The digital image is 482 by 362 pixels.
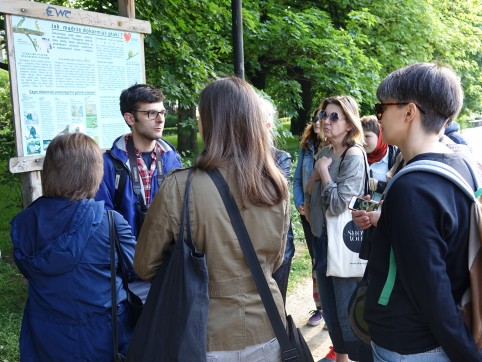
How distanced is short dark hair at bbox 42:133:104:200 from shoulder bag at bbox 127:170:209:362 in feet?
2.53

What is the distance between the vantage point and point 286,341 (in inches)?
67.5

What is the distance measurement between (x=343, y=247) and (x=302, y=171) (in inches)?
48.2

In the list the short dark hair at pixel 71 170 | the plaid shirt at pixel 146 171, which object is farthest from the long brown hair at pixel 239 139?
the plaid shirt at pixel 146 171

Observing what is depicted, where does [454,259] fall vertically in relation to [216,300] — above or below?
above

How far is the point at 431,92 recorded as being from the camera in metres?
1.61

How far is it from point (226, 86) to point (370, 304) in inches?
38.2

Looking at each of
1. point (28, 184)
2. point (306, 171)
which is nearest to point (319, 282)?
point (306, 171)

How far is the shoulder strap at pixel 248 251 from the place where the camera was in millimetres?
1622

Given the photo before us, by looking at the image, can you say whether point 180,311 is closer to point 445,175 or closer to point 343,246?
point 445,175

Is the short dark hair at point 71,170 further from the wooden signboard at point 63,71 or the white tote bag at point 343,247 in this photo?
the white tote bag at point 343,247

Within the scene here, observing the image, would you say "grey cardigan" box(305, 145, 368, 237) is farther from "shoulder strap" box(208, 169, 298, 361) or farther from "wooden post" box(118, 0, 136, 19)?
"wooden post" box(118, 0, 136, 19)

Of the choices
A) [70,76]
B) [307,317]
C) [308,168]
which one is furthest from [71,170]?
[307,317]

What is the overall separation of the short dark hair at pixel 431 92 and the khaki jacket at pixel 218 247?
26.1 inches

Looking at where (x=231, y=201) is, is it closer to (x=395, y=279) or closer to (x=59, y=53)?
(x=395, y=279)
